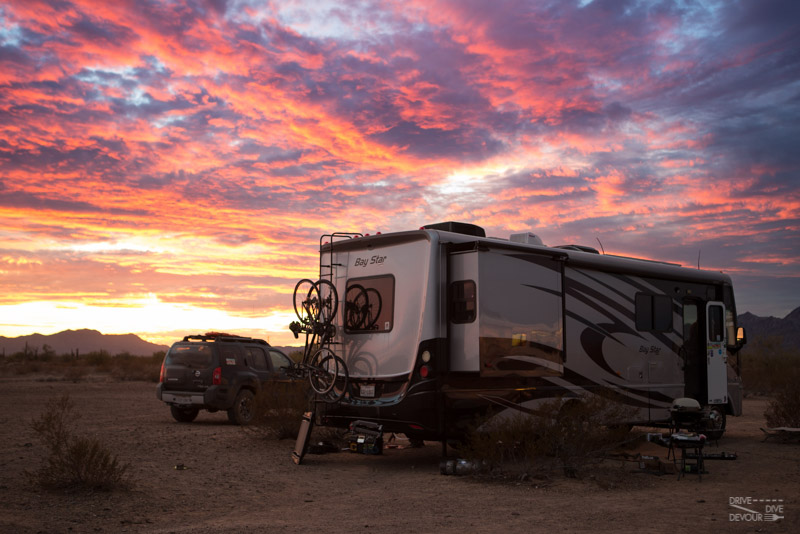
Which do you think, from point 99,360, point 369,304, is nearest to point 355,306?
point 369,304

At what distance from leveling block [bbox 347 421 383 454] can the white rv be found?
0.10m

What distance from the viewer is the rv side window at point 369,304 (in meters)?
10.5

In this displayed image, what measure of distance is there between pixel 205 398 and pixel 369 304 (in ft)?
20.1

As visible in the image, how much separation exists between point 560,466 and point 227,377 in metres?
8.05

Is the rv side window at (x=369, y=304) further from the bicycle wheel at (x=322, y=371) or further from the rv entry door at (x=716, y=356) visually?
the rv entry door at (x=716, y=356)

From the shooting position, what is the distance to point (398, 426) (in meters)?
9.90

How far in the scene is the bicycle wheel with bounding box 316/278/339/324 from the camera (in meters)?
10.8

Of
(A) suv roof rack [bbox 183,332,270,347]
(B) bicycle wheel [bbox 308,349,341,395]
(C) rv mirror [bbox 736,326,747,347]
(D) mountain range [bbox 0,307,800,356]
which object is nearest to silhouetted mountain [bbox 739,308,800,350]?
(D) mountain range [bbox 0,307,800,356]

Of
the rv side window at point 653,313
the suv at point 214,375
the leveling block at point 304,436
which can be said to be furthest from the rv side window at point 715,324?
the suv at point 214,375

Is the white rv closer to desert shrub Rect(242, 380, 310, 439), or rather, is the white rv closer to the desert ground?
the desert ground

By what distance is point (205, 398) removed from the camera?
603 inches

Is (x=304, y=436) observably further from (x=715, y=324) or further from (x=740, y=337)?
(x=740, y=337)

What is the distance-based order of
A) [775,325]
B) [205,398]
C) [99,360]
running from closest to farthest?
[205,398] < [99,360] < [775,325]

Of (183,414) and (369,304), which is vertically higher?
(369,304)
